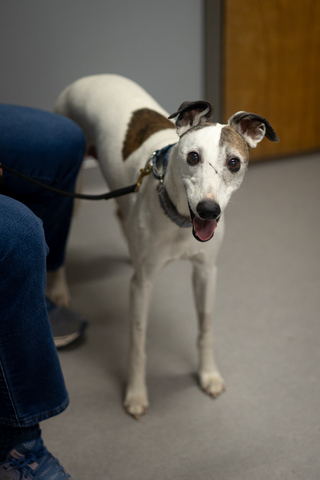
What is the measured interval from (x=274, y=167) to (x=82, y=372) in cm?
198

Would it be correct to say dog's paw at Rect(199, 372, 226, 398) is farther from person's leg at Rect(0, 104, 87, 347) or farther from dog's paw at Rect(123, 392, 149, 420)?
person's leg at Rect(0, 104, 87, 347)

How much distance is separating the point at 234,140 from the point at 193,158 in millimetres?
95

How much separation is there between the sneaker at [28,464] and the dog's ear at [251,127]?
0.81 meters

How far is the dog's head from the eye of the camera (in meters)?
0.88

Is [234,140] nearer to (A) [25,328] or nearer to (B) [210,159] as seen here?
(B) [210,159]

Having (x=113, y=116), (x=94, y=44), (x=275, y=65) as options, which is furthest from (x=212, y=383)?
(x=275, y=65)

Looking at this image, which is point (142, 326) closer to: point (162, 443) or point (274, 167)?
point (162, 443)

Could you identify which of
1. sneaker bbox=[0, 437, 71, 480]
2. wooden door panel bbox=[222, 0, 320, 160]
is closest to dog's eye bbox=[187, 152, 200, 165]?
sneaker bbox=[0, 437, 71, 480]

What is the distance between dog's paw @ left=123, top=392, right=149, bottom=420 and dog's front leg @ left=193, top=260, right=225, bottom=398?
0.19m

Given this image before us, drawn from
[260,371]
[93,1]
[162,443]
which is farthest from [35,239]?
[93,1]

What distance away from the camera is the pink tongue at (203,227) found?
0.94m

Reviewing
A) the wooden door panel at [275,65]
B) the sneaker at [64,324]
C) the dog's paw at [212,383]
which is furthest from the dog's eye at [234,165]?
the wooden door panel at [275,65]

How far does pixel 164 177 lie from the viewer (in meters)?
1.09

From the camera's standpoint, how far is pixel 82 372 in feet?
4.70
